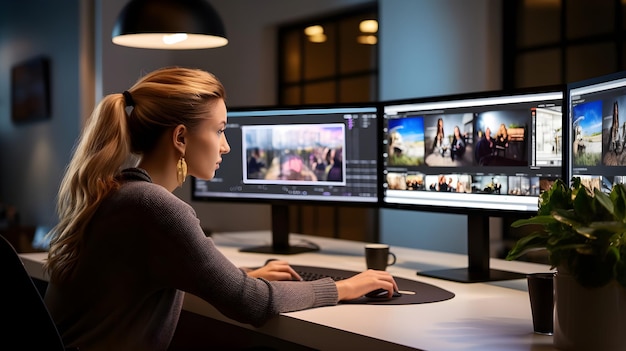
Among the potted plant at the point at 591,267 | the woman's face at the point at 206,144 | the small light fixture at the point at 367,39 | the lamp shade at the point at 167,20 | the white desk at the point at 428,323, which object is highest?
the small light fixture at the point at 367,39

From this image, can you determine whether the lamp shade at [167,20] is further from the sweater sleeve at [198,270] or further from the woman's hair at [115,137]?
the sweater sleeve at [198,270]

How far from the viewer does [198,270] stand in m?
1.47

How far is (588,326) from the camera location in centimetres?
122

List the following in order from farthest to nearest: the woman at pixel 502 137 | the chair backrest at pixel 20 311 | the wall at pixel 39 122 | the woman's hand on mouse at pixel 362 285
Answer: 1. the wall at pixel 39 122
2. the woman at pixel 502 137
3. the woman's hand on mouse at pixel 362 285
4. the chair backrest at pixel 20 311

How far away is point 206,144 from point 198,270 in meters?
0.37

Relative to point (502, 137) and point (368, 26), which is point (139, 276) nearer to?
point (502, 137)

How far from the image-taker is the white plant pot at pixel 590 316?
1.21 m

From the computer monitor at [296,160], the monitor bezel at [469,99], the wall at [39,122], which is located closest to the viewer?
Answer: the monitor bezel at [469,99]

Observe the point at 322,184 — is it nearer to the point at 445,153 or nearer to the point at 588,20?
the point at 445,153

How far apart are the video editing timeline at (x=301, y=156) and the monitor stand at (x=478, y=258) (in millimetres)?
367

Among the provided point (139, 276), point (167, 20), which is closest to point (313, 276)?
point (139, 276)

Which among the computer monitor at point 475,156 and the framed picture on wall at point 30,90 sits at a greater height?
the framed picture on wall at point 30,90

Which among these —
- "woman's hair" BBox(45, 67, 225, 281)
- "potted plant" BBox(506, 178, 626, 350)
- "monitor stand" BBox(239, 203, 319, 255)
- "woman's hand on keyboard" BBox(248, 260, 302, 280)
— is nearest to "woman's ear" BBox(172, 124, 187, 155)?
"woman's hair" BBox(45, 67, 225, 281)

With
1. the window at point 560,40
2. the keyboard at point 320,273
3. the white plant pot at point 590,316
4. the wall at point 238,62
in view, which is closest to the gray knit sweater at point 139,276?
the keyboard at point 320,273
